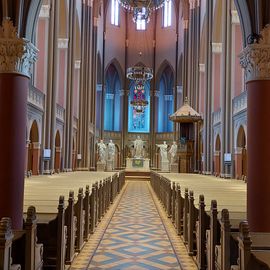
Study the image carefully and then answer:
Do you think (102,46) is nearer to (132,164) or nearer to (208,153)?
(132,164)

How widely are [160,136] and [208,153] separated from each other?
16.8m

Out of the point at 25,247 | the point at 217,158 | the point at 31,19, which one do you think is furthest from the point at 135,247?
the point at 217,158

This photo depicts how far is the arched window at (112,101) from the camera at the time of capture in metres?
42.0

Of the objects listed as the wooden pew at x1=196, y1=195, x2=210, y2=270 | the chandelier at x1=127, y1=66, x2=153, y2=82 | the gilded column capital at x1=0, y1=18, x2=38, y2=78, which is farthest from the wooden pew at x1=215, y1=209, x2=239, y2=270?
the chandelier at x1=127, y1=66, x2=153, y2=82

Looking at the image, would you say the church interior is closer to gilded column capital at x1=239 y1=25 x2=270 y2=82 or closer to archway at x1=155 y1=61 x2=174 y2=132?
gilded column capital at x1=239 y1=25 x2=270 y2=82

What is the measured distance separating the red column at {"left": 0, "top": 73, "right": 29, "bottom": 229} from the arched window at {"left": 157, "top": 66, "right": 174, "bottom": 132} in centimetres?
3539

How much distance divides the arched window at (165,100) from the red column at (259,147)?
34521mm

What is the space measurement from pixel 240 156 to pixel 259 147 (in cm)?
1243

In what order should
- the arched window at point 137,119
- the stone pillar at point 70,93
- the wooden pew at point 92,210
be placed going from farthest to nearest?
1. the arched window at point 137,119
2. the stone pillar at point 70,93
3. the wooden pew at point 92,210

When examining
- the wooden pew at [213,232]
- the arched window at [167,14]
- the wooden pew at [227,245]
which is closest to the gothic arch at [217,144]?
the wooden pew at [213,232]

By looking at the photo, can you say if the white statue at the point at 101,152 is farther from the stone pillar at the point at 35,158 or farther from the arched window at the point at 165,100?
the stone pillar at the point at 35,158

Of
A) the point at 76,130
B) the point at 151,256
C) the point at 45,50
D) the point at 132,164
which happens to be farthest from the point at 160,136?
the point at 151,256

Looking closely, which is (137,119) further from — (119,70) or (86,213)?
(86,213)

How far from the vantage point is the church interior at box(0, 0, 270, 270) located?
5.89 meters
